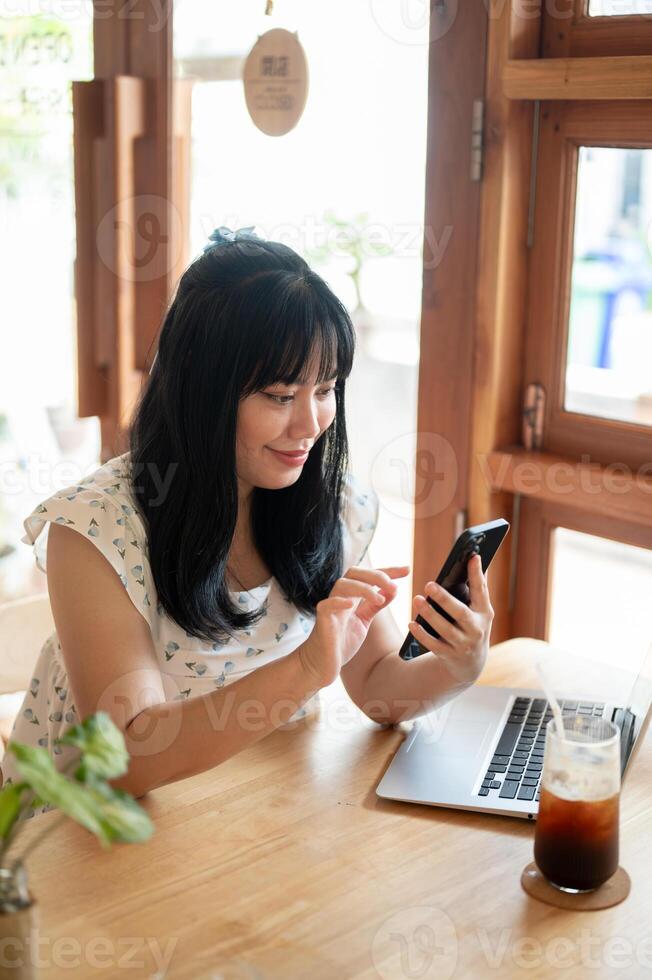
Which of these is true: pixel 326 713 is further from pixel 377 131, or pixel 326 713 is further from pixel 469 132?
pixel 377 131

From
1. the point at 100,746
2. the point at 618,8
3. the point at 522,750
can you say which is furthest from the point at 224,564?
the point at 618,8

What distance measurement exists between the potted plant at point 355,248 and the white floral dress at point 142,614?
736 millimetres

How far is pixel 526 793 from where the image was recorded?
1277mm

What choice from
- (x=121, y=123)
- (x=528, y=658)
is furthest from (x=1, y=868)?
(x=121, y=123)

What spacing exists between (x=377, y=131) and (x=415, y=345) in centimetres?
43

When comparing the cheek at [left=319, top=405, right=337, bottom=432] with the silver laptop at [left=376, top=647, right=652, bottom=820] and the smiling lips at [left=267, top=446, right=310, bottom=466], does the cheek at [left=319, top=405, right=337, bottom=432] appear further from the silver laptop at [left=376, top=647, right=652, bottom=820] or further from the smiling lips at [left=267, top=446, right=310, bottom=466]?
the silver laptop at [left=376, top=647, right=652, bottom=820]

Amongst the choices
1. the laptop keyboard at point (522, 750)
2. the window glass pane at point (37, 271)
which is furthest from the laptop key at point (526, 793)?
the window glass pane at point (37, 271)

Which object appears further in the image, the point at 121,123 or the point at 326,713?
the point at 121,123

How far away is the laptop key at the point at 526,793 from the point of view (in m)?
1.27

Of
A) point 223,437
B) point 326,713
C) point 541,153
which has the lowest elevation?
point 326,713

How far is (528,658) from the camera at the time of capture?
174cm

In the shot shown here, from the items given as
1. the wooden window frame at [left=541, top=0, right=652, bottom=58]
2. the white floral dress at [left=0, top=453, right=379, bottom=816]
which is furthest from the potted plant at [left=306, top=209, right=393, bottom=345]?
the white floral dress at [left=0, top=453, right=379, bottom=816]

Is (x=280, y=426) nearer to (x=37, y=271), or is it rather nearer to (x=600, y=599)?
(x=600, y=599)

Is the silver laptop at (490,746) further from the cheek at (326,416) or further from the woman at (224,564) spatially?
the cheek at (326,416)
